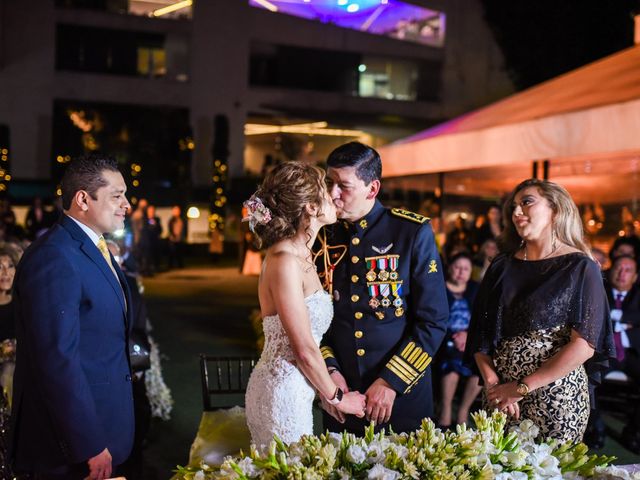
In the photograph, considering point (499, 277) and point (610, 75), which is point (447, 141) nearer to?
point (610, 75)

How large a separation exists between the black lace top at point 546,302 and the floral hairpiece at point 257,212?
1184 mm

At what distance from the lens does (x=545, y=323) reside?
9.46 ft

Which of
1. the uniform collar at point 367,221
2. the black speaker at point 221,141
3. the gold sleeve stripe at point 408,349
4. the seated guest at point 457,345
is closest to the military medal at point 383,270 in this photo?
the uniform collar at point 367,221

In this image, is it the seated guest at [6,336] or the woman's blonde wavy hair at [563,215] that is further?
the seated guest at [6,336]

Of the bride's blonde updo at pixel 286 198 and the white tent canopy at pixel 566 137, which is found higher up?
the white tent canopy at pixel 566 137

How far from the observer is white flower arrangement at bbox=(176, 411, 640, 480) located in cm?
163

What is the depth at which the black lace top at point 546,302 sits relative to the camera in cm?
282

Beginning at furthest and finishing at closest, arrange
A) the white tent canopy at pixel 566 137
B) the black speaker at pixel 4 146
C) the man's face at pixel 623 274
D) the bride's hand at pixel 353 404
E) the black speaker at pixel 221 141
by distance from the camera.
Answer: the black speaker at pixel 221 141
the black speaker at pixel 4 146
the man's face at pixel 623 274
the white tent canopy at pixel 566 137
the bride's hand at pixel 353 404

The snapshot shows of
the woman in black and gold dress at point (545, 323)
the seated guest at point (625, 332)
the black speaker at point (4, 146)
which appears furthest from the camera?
the black speaker at point (4, 146)

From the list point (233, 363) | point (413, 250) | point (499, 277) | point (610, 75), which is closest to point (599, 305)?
point (499, 277)

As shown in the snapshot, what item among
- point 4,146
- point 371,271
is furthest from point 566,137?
point 4,146

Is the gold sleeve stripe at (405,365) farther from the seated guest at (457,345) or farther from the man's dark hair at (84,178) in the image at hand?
the seated guest at (457,345)

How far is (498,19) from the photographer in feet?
100

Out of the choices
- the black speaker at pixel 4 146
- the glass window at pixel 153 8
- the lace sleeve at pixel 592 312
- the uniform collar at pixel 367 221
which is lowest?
the lace sleeve at pixel 592 312
